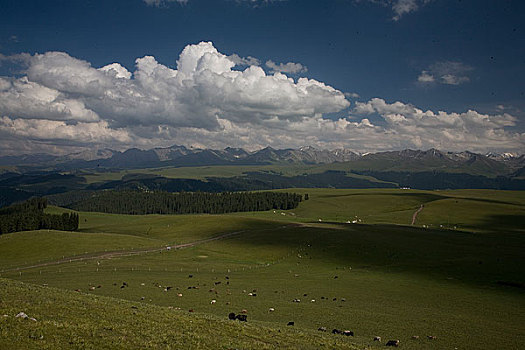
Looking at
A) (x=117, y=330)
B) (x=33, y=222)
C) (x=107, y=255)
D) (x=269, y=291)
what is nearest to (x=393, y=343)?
(x=117, y=330)

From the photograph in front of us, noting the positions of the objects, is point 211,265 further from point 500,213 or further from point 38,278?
point 500,213

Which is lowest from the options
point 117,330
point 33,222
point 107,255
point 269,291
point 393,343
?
point 33,222

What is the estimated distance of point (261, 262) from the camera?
6875 centimetres

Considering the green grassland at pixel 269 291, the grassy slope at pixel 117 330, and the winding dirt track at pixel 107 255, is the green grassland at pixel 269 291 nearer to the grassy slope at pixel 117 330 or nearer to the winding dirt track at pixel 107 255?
the grassy slope at pixel 117 330

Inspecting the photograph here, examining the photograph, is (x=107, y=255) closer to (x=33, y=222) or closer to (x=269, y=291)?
(x=269, y=291)

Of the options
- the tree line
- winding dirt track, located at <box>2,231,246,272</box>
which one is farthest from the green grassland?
the tree line

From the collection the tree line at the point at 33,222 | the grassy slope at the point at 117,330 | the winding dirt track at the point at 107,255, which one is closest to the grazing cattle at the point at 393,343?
the grassy slope at the point at 117,330

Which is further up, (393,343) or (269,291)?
(393,343)

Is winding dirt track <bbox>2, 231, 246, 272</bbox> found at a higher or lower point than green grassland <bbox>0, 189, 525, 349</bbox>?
lower

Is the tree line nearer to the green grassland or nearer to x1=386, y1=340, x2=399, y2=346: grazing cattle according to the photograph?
the green grassland

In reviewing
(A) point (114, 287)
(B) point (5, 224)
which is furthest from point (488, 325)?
(B) point (5, 224)

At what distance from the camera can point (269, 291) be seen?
40062mm

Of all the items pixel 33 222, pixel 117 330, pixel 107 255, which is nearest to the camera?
pixel 117 330

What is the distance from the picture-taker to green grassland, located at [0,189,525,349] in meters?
19.1
